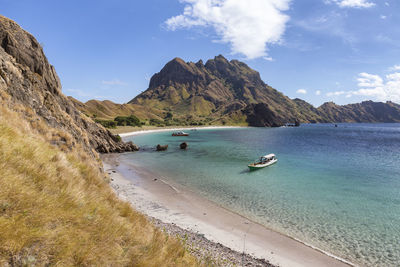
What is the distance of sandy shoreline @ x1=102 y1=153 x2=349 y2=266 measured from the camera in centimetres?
1278

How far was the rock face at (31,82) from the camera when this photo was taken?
12.5m

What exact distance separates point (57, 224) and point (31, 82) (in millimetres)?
16335

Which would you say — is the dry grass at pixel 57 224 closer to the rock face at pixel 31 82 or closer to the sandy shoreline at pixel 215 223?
the rock face at pixel 31 82

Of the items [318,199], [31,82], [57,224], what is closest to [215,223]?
[318,199]

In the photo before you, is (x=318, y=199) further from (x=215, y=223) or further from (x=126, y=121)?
(x=126, y=121)

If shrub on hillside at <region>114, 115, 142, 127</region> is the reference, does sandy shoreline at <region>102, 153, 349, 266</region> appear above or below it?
below

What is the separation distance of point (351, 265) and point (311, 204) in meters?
9.35

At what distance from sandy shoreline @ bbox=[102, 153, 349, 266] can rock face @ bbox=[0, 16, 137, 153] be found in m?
7.87

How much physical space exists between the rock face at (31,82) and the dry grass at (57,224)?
658cm

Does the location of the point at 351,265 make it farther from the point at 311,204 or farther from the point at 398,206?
the point at 398,206

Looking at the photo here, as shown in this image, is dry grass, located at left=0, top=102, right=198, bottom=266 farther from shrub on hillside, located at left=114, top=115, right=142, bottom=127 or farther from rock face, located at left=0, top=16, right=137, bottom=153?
shrub on hillside, located at left=114, top=115, right=142, bottom=127

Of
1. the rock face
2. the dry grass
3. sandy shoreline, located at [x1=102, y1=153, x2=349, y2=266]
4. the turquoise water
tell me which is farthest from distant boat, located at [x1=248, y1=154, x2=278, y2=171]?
the dry grass

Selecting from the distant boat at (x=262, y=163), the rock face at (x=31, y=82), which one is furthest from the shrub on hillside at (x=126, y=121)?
the rock face at (x=31, y=82)

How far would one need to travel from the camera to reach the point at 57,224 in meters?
4.71
